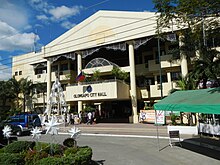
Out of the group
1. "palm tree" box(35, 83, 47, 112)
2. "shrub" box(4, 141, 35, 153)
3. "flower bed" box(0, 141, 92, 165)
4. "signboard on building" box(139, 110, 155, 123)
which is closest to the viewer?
"flower bed" box(0, 141, 92, 165)

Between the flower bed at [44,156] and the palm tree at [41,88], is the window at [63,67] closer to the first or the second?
the palm tree at [41,88]

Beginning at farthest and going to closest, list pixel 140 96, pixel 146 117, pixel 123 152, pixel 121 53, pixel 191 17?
pixel 121 53 < pixel 140 96 < pixel 146 117 < pixel 123 152 < pixel 191 17

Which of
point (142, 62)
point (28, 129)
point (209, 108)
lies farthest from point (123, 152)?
point (142, 62)

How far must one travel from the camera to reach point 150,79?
33656mm

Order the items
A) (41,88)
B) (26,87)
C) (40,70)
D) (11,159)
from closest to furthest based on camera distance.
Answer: (11,159), (41,88), (26,87), (40,70)

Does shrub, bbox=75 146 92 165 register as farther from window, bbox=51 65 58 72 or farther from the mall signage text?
window, bbox=51 65 58 72

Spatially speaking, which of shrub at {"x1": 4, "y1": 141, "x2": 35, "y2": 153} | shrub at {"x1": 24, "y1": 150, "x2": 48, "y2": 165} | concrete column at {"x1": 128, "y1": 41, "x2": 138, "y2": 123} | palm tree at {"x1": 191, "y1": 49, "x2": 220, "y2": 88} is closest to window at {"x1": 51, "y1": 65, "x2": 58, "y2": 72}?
concrete column at {"x1": 128, "y1": 41, "x2": 138, "y2": 123}

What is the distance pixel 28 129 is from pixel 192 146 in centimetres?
1550

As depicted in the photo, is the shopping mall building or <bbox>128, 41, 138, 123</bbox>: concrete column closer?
the shopping mall building

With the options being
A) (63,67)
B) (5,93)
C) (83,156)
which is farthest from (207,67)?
(5,93)

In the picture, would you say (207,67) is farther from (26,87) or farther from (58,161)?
(26,87)

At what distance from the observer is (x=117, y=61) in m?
38.8

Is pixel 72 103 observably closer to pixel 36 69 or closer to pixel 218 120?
pixel 36 69

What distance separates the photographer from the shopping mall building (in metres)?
29.4
